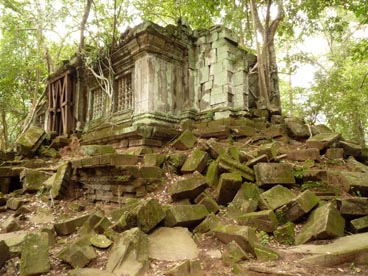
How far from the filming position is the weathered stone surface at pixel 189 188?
4082mm

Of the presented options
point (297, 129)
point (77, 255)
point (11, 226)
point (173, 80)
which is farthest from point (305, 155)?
point (11, 226)

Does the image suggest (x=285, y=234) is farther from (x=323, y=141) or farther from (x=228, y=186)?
(x=323, y=141)

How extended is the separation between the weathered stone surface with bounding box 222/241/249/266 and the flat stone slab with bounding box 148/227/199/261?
0.38 meters

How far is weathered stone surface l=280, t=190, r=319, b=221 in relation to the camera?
3508mm

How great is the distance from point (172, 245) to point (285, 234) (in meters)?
1.37

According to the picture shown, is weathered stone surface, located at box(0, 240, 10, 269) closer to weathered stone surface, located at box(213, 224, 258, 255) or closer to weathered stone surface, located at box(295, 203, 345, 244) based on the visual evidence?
weathered stone surface, located at box(213, 224, 258, 255)

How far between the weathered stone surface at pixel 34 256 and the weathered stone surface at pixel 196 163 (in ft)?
8.32

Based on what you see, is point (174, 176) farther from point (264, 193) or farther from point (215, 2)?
point (215, 2)

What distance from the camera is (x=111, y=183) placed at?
15.9 feet

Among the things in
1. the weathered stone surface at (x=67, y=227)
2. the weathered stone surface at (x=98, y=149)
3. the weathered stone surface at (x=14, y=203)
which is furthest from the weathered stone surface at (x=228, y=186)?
the weathered stone surface at (x=14, y=203)

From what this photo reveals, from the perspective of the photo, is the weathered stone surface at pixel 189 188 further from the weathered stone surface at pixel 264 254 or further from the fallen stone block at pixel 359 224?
the fallen stone block at pixel 359 224

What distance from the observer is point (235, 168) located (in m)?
4.36

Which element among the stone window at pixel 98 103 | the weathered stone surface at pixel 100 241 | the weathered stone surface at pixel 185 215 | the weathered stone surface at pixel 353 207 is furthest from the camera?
the stone window at pixel 98 103

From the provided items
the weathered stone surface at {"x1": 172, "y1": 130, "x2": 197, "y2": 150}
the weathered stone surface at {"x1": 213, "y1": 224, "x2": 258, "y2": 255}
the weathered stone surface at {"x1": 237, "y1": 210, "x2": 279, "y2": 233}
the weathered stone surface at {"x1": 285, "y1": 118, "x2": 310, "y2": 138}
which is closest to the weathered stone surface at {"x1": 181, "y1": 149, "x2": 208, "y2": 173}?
the weathered stone surface at {"x1": 172, "y1": 130, "x2": 197, "y2": 150}
